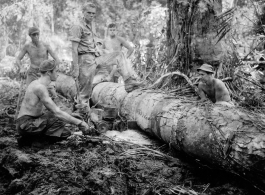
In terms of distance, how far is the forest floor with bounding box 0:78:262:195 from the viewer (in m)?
2.71

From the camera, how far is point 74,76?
5457mm

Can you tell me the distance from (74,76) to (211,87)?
2666 mm

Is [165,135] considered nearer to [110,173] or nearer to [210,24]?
[110,173]

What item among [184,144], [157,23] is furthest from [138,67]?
[157,23]

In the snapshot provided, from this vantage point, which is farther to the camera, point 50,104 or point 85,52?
point 85,52

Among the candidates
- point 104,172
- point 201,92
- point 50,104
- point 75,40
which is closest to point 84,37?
point 75,40

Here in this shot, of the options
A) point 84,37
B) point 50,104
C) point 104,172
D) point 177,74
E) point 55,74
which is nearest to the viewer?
point 104,172

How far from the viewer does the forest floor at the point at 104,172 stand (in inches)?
106

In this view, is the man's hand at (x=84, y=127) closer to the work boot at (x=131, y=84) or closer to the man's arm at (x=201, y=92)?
the work boot at (x=131, y=84)

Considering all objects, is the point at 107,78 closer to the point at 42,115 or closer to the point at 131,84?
the point at 131,84

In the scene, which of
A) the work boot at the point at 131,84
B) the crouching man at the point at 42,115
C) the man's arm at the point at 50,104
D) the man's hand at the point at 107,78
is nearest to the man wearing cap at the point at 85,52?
the work boot at the point at 131,84

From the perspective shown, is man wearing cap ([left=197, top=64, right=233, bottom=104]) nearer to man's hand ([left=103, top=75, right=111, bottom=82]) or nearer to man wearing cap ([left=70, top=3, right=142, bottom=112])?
man wearing cap ([left=70, top=3, right=142, bottom=112])

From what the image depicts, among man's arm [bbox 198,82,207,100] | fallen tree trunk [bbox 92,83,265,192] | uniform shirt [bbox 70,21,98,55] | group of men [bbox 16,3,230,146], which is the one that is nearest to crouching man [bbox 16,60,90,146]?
group of men [bbox 16,3,230,146]

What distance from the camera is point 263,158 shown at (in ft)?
7.63
